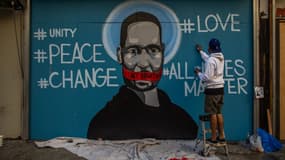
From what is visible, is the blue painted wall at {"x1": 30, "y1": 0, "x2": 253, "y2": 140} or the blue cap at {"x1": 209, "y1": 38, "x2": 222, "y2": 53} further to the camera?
the blue painted wall at {"x1": 30, "y1": 0, "x2": 253, "y2": 140}

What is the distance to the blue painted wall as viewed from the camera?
20.7 feet

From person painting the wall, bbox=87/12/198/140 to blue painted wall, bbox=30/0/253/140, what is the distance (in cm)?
14

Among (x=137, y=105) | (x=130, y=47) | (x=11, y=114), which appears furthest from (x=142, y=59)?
(x=11, y=114)

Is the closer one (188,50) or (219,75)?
(219,75)

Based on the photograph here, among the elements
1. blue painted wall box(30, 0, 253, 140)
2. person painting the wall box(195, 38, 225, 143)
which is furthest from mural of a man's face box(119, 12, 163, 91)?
person painting the wall box(195, 38, 225, 143)

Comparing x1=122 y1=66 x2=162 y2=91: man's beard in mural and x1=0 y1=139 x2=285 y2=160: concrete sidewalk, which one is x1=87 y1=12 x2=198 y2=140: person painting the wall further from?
x1=0 y1=139 x2=285 y2=160: concrete sidewalk

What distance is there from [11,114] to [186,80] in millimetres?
3435

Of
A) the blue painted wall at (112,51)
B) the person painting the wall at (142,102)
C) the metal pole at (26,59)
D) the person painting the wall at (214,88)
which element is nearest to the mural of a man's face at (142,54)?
the person painting the wall at (142,102)

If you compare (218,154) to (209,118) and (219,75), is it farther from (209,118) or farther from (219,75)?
(219,75)

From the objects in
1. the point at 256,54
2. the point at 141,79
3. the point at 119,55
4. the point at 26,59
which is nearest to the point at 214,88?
the point at 256,54

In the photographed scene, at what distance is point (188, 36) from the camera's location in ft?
20.7

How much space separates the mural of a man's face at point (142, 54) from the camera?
20.7 feet

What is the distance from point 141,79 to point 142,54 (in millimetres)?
477

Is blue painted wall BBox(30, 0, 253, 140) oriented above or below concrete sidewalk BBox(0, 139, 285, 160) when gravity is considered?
above
